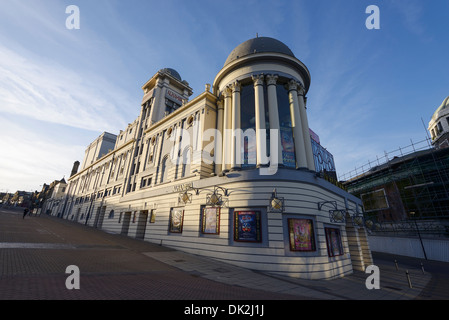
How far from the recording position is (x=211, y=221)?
1573 cm

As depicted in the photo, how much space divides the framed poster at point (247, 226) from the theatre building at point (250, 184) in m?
0.07

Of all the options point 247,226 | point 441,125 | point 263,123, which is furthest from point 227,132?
point 441,125

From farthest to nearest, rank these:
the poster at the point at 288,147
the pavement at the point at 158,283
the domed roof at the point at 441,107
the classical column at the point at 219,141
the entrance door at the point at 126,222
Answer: the domed roof at the point at 441,107, the entrance door at the point at 126,222, the classical column at the point at 219,141, the poster at the point at 288,147, the pavement at the point at 158,283

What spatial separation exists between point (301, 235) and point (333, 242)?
4262 millimetres

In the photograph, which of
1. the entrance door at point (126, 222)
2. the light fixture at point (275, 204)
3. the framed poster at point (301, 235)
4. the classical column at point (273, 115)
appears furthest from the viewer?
the entrance door at point (126, 222)

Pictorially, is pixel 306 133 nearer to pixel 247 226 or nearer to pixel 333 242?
pixel 333 242

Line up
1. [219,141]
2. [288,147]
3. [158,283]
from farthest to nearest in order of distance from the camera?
1. [219,141]
2. [288,147]
3. [158,283]

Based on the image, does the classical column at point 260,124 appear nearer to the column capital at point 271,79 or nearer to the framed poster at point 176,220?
the column capital at point 271,79

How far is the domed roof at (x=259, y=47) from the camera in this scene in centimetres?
2053

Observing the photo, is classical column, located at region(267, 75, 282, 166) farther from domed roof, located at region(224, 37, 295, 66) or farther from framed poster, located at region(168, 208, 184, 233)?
framed poster, located at region(168, 208, 184, 233)

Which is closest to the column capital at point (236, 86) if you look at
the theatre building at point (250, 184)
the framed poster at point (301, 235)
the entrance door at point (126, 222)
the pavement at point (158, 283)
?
the theatre building at point (250, 184)

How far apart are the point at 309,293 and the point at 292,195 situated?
630cm

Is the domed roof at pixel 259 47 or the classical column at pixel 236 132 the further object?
the domed roof at pixel 259 47
